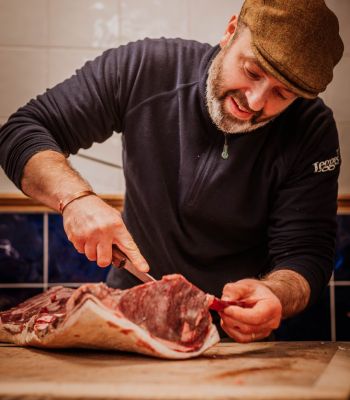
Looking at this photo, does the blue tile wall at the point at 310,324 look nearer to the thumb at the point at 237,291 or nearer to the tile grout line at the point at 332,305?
the tile grout line at the point at 332,305

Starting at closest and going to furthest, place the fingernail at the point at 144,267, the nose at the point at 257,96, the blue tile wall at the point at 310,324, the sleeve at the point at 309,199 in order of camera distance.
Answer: the fingernail at the point at 144,267
the nose at the point at 257,96
the sleeve at the point at 309,199
the blue tile wall at the point at 310,324

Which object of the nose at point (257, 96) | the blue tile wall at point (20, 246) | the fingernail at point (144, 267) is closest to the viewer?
the fingernail at point (144, 267)

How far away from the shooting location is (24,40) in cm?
281

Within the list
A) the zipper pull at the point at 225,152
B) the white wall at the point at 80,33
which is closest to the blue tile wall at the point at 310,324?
the white wall at the point at 80,33

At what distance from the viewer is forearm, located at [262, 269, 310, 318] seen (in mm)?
1702

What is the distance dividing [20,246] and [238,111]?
1.39 meters

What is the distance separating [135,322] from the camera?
1396mm

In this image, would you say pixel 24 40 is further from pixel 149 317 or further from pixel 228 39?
pixel 149 317

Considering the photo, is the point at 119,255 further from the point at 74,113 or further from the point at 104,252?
the point at 74,113

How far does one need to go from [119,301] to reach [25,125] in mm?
776

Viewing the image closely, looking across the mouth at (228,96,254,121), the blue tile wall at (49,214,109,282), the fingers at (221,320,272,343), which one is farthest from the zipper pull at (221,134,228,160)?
the blue tile wall at (49,214,109,282)

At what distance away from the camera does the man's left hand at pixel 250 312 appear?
4.99 ft

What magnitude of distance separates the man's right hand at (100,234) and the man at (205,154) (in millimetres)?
339

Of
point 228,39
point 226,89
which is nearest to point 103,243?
point 226,89
